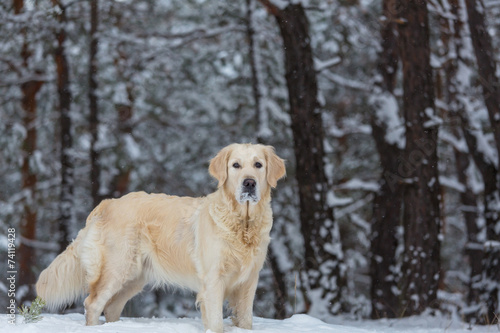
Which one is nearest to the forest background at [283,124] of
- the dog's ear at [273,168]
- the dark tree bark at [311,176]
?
the dark tree bark at [311,176]

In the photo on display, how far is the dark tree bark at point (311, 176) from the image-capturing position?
8414mm

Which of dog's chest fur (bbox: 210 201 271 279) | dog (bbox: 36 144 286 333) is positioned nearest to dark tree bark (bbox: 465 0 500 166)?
dog (bbox: 36 144 286 333)

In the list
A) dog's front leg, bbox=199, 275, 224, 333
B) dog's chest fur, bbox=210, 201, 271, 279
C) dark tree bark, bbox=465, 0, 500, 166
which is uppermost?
dark tree bark, bbox=465, 0, 500, 166

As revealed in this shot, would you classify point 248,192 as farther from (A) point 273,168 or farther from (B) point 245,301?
(B) point 245,301

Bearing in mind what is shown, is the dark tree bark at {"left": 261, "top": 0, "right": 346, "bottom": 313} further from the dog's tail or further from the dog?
the dog's tail

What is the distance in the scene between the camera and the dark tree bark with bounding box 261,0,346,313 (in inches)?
331

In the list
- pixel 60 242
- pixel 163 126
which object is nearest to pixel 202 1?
pixel 163 126

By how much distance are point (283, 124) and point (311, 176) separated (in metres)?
3.63

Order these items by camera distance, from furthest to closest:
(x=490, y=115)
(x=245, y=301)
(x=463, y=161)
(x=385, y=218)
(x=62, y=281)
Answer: (x=463, y=161) → (x=385, y=218) → (x=490, y=115) → (x=62, y=281) → (x=245, y=301)

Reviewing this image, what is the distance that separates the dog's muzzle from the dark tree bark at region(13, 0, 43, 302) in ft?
27.2

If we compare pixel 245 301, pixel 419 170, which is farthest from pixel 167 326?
pixel 419 170

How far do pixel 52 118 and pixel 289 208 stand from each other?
5.29 meters

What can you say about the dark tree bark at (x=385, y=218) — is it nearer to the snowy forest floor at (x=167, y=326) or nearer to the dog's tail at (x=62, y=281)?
the snowy forest floor at (x=167, y=326)

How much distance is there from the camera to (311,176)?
8.45 m
